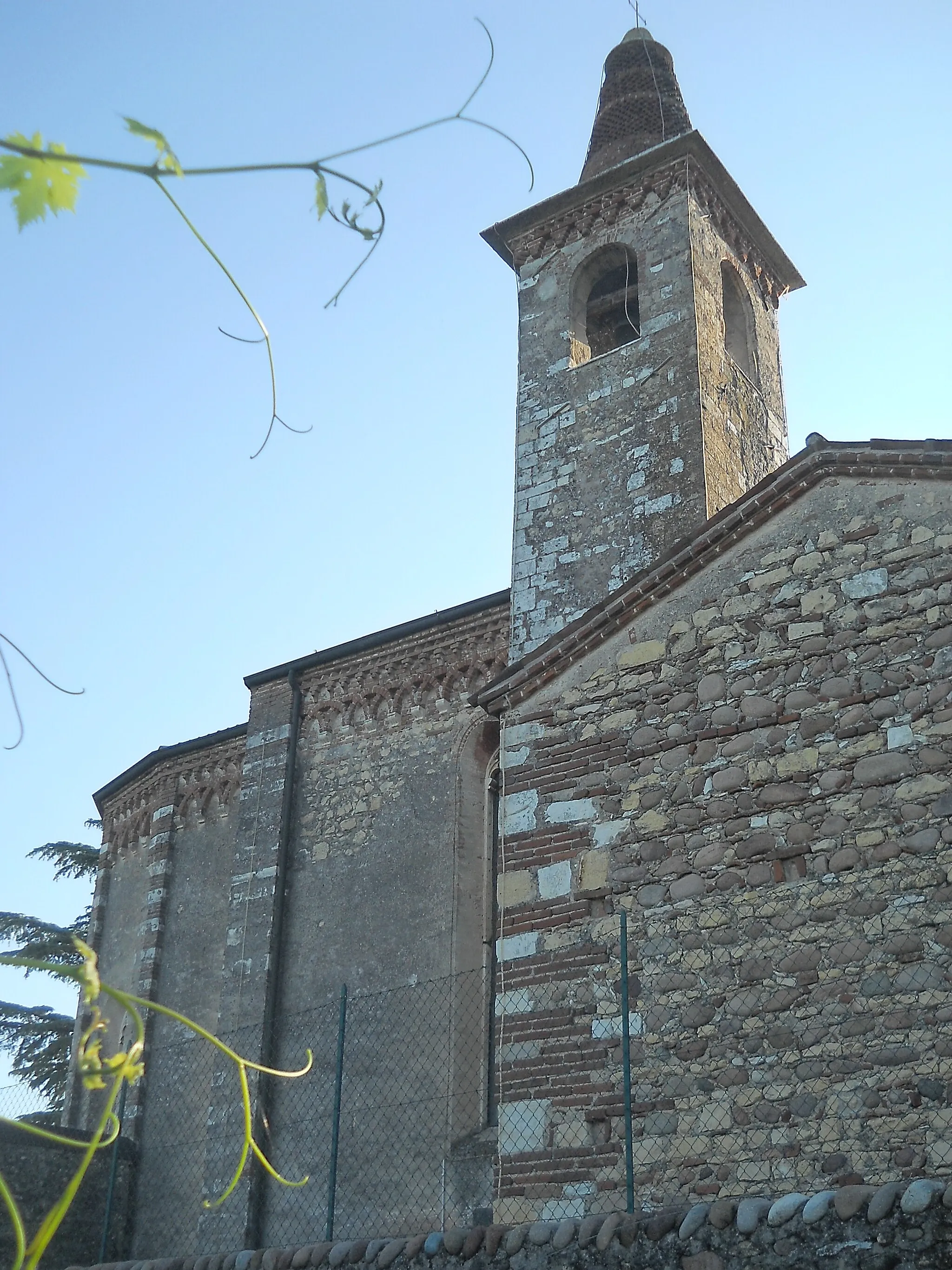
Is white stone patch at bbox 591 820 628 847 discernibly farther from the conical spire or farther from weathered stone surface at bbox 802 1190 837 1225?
the conical spire

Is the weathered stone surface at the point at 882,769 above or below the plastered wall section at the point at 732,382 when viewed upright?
below

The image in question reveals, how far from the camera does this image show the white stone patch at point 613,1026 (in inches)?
292

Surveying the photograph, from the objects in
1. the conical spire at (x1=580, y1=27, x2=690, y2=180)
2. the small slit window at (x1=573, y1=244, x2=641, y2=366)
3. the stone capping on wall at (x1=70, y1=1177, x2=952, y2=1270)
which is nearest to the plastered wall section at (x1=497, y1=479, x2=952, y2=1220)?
the stone capping on wall at (x1=70, y1=1177, x2=952, y2=1270)

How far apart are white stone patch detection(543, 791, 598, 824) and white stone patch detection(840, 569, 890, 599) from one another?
2079 mm

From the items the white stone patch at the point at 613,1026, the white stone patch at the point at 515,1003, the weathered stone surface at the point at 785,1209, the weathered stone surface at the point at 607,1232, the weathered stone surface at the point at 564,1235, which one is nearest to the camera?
the weathered stone surface at the point at 785,1209

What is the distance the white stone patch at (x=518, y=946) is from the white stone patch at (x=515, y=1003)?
205 millimetres

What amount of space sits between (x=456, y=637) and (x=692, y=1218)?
803cm

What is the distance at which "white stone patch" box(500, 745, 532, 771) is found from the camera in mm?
8742

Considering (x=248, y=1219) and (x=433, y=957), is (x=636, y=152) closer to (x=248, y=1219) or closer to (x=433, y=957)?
(x=433, y=957)

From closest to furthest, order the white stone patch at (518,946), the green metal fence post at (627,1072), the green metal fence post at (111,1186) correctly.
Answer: the green metal fence post at (627,1072), the white stone patch at (518,946), the green metal fence post at (111,1186)

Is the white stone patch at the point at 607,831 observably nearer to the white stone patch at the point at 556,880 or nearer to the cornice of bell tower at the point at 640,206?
the white stone patch at the point at 556,880

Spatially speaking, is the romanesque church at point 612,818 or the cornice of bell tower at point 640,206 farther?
the cornice of bell tower at point 640,206

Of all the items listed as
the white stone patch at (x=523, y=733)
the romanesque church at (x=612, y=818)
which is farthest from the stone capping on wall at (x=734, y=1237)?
the white stone patch at (x=523, y=733)

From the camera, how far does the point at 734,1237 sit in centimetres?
592
